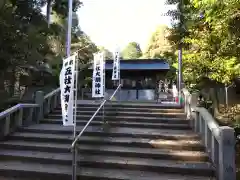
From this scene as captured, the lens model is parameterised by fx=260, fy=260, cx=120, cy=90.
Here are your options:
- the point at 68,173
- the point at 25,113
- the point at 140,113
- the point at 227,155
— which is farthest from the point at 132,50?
the point at 227,155

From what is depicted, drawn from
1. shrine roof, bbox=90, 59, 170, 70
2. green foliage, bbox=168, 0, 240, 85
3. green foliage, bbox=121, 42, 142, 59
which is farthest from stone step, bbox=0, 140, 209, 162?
green foliage, bbox=121, 42, 142, 59

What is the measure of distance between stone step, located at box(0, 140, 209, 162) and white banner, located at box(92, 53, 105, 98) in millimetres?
3017

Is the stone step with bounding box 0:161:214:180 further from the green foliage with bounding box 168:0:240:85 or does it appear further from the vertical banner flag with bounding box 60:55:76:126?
the green foliage with bounding box 168:0:240:85

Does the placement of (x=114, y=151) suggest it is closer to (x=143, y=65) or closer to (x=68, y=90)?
(x=68, y=90)

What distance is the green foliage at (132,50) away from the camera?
4472 centimetres

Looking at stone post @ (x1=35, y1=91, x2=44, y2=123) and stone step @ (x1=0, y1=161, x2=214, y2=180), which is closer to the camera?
stone step @ (x1=0, y1=161, x2=214, y2=180)

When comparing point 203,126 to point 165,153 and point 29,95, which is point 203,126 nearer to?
point 165,153

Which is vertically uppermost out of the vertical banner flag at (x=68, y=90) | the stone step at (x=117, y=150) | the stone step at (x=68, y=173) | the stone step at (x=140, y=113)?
the vertical banner flag at (x=68, y=90)

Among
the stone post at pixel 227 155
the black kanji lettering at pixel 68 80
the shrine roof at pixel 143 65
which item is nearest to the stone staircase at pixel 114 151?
the stone post at pixel 227 155

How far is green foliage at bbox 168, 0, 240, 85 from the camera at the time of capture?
5961 mm

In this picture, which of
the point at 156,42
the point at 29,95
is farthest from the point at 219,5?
the point at 156,42

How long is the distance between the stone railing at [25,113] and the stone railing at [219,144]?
510 cm

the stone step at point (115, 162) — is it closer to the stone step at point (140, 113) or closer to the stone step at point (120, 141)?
the stone step at point (120, 141)

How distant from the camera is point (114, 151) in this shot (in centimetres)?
601
